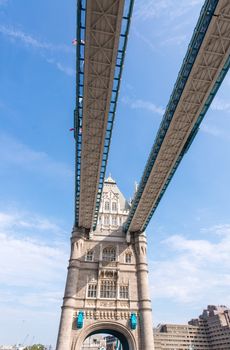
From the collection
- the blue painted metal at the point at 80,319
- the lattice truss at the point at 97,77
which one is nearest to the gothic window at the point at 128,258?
the blue painted metal at the point at 80,319

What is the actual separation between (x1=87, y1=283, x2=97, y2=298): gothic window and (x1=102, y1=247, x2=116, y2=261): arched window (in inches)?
199

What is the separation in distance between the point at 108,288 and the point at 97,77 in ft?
113

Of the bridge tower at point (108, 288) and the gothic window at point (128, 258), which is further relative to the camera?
the gothic window at point (128, 258)

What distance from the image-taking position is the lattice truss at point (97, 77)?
2059 cm

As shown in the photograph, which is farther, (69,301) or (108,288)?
(108,288)

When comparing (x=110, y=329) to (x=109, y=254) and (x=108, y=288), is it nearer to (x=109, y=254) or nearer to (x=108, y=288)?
(x=108, y=288)

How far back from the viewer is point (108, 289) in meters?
44.8

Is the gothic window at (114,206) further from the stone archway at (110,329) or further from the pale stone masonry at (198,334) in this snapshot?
the pale stone masonry at (198,334)

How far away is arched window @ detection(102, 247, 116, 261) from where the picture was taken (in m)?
48.2

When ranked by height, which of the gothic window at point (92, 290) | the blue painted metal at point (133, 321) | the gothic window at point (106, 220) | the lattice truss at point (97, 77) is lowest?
the blue painted metal at point (133, 321)

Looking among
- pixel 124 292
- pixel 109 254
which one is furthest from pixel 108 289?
pixel 109 254

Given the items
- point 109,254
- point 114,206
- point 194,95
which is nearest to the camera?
point 194,95

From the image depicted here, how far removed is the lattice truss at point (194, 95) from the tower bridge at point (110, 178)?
0.29ft

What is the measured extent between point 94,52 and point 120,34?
293cm
